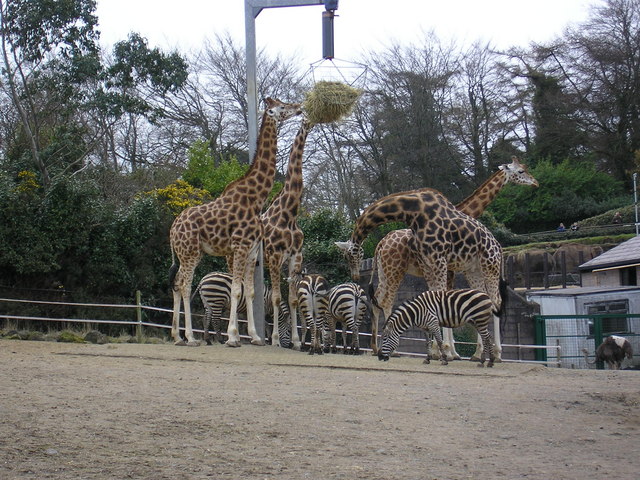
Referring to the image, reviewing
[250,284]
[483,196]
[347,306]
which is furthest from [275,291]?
[483,196]

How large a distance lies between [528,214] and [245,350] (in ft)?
140

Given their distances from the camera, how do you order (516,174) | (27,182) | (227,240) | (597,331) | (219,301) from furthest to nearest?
(27,182), (597,331), (516,174), (219,301), (227,240)

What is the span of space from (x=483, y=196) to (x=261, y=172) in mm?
4581

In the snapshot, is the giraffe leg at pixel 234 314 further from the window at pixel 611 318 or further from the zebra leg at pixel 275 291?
the window at pixel 611 318

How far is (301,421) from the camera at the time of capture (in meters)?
8.52

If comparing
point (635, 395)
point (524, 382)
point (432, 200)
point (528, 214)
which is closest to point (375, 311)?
point (432, 200)

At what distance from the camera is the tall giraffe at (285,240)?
53.1 feet

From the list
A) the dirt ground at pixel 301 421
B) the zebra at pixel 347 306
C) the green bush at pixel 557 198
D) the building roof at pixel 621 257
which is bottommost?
the dirt ground at pixel 301 421

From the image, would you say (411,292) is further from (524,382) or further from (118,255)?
(524,382)

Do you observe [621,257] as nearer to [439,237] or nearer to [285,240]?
[439,237]

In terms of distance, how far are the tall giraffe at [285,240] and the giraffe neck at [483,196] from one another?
135 inches

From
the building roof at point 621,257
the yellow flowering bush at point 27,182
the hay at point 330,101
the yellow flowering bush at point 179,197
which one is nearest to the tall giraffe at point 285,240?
the hay at point 330,101

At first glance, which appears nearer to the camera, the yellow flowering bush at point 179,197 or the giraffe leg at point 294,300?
the giraffe leg at point 294,300

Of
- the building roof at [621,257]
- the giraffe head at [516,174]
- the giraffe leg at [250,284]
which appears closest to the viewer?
the giraffe leg at [250,284]
